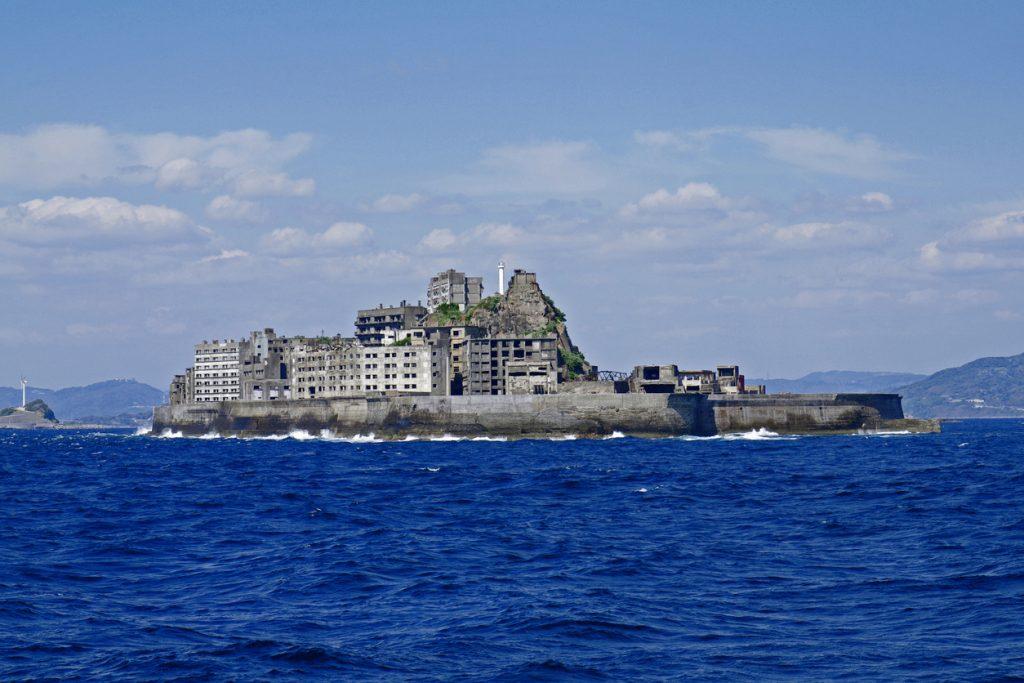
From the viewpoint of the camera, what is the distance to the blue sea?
2911cm

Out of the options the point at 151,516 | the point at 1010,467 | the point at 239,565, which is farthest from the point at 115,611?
the point at 1010,467

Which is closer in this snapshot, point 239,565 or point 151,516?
point 239,565

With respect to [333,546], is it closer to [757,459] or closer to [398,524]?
[398,524]

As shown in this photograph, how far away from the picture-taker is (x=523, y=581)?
39625 mm

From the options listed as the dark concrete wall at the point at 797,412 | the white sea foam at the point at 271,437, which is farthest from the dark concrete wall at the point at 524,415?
the white sea foam at the point at 271,437

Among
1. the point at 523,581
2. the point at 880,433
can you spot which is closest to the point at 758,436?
the point at 880,433

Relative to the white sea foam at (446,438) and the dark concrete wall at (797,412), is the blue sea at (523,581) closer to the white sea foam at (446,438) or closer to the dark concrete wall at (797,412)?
the dark concrete wall at (797,412)

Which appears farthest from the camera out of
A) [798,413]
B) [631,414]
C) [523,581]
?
[798,413]

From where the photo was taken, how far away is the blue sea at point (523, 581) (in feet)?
95.5

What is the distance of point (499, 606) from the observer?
116 ft

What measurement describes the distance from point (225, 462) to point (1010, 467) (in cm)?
6907

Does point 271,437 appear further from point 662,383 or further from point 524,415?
point 662,383

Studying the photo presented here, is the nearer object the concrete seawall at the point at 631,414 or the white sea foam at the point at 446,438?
the concrete seawall at the point at 631,414

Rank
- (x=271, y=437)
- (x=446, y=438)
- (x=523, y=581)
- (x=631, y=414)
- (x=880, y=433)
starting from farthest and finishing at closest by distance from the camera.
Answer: (x=271, y=437)
(x=446, y=438)
(x=880, y=433)
(x=631, y=414)
(x=523, y=581)
